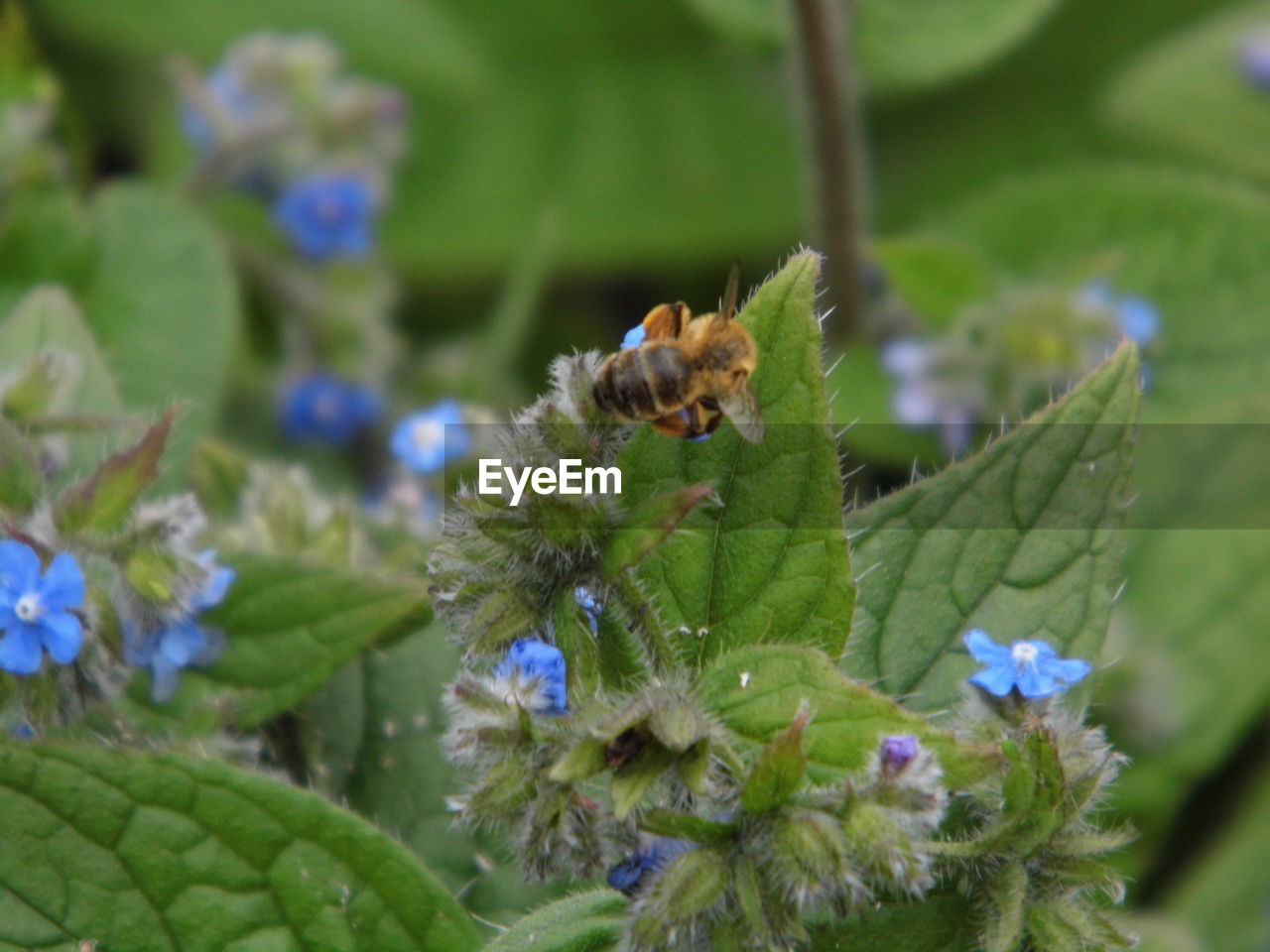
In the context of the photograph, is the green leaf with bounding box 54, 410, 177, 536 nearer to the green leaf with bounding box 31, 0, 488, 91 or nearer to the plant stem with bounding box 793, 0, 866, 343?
the plant stem with bounding box 793, 0, 866, 343

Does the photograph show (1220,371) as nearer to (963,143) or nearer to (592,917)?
(963,143)

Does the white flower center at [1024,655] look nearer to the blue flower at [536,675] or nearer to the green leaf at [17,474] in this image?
the blue flower at [536,675]

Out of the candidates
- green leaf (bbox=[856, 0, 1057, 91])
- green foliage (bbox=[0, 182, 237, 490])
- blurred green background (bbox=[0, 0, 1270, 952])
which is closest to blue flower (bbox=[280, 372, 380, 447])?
blurred green background (bbox=[0, 0, 1270, 952])

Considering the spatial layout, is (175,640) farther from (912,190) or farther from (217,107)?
(912,190)

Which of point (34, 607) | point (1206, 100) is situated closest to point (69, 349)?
point (34, 607)

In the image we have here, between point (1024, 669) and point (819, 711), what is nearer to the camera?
point (819, 711)

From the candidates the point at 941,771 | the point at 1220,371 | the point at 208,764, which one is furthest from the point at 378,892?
the point at 1220,371

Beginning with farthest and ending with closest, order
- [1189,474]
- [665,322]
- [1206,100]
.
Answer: [1206,100] → [1189,474] → [665,322]

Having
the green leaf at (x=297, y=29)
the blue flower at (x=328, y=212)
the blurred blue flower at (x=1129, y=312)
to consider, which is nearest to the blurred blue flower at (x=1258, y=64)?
the blurred blue flower at (x=1129, y=312)
